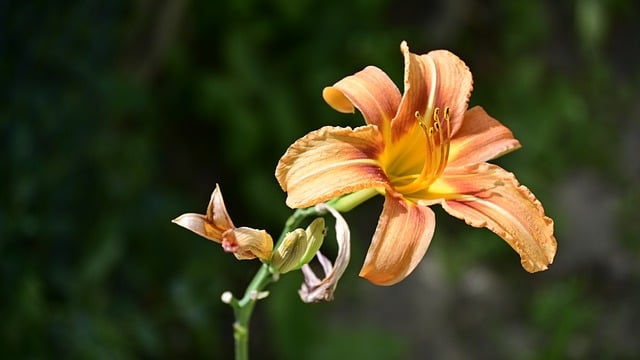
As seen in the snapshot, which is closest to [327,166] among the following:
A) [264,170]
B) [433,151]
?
[433,151]

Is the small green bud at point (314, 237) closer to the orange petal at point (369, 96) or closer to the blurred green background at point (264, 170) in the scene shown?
the orange petal at point (369, 96)

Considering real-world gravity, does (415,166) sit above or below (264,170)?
above

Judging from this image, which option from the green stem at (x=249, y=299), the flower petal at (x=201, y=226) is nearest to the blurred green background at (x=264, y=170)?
the green stem at (x=249, y=299)

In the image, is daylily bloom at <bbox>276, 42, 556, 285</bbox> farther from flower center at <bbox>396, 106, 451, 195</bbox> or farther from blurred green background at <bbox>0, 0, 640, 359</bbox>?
blurred green background at <bbox>0, 0, 640, 359</bbox>

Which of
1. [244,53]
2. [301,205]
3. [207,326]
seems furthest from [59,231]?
[301,205]

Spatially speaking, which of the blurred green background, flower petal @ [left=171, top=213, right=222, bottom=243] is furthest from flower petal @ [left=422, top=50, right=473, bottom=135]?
the blurred green background

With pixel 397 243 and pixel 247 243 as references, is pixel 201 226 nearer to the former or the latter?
pixel 247 243

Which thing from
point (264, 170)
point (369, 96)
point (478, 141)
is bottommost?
point (264, 170)
